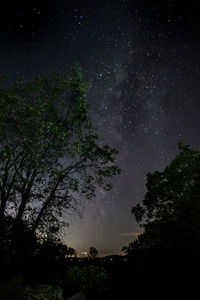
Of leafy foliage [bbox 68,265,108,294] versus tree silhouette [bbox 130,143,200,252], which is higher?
tree silhouette [bbox 130,143,200,252]

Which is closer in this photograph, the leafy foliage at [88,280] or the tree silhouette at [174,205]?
the leafy foliage at [88,280]

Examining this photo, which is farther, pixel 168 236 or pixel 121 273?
pixel 168 236

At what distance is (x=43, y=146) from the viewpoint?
11.2 meters

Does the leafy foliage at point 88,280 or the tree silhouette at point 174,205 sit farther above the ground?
the tree silhouette at point 174,205

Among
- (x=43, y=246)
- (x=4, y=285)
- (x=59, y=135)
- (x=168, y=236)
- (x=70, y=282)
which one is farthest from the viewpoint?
(x=168, y=236)

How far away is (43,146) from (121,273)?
311 inches

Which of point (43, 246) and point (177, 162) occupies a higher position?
point (177, 162)

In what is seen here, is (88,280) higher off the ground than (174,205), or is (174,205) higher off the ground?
(174,205)

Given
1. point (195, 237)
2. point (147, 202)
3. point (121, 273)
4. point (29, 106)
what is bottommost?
point (121, 273)

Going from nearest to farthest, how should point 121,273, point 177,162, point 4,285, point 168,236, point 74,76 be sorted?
point 4,285, point 121,273, point 74,76, point 168,236, point 177,162

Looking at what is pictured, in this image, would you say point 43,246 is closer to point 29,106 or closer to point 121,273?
point 121,273

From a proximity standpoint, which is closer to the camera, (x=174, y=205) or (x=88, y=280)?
(x=88, y=280)

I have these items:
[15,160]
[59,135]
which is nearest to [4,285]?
[15,160]

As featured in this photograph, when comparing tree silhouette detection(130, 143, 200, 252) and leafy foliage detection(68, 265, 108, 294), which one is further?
tree silhouette detection(130, 143, 200, 252)
